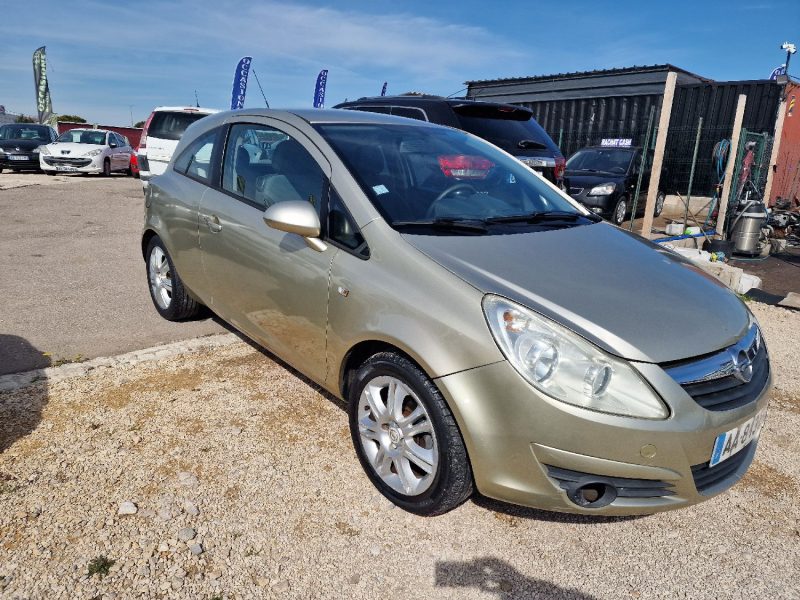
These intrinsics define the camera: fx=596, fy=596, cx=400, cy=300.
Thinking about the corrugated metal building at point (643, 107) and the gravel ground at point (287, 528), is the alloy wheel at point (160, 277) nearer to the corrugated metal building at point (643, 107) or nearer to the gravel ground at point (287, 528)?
the gravel ground at point (287, 528)

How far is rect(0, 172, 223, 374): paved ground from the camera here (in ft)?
13.6

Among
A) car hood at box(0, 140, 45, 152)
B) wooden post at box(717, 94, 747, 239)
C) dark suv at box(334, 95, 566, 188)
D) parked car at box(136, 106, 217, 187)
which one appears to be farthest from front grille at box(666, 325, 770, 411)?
car hood at box(0, 140, 45, 152)

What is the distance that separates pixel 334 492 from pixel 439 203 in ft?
4.72

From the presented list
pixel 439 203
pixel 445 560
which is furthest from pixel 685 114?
pixel 445 560

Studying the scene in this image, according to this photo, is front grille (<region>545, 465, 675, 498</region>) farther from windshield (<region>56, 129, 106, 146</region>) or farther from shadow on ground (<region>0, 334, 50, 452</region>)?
windshield (<region>56, 129, 106, 146</region>)

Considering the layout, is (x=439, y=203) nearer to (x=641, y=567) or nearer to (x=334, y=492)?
(x=334, y=492)

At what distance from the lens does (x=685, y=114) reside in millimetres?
16875

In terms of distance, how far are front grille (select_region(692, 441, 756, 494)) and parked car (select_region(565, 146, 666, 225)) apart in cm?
845

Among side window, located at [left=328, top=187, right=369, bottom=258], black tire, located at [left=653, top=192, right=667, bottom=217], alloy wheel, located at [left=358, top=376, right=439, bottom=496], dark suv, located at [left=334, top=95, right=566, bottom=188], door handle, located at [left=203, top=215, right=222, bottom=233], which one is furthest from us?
black tire, located at [left=653, top=192, right=667, bottom=217]

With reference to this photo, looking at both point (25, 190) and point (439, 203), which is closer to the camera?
point (439, 203)

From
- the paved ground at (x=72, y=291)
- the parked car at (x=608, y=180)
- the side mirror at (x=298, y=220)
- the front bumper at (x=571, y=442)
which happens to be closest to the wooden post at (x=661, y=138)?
the parked car at (x=608, y=180)

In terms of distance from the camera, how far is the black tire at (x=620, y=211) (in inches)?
441

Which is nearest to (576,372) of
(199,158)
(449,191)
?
(449,191)

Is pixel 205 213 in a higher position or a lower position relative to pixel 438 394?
higher
